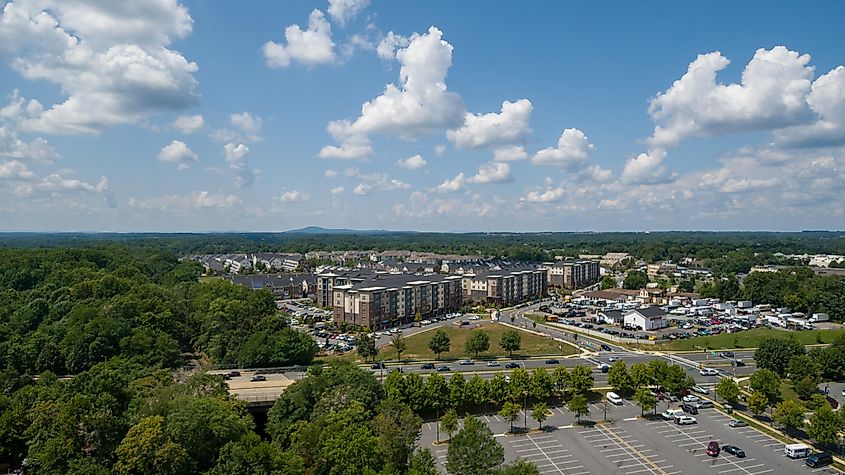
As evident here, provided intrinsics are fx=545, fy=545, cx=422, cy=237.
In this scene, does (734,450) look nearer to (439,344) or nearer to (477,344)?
(477,344)

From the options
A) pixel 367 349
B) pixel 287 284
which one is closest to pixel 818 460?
pixel 367 349

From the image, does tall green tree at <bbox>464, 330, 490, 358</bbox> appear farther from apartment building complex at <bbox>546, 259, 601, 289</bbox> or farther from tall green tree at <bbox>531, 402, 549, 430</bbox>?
apartment building complex at <bbox>546, 259, 601, 289</bbox>

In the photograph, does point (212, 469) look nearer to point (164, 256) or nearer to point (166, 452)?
point (166, 452)

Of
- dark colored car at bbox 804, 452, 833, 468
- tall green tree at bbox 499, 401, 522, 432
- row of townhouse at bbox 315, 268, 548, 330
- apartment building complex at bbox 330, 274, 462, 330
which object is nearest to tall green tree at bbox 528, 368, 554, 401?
tall green tree at bbox 499, 401, 522, 432

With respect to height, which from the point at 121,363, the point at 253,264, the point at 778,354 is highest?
the point at 253,264

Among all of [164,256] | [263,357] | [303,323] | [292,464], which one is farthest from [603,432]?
[164,256]

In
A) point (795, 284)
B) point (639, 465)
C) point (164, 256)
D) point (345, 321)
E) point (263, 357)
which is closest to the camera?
point (639, 465)
